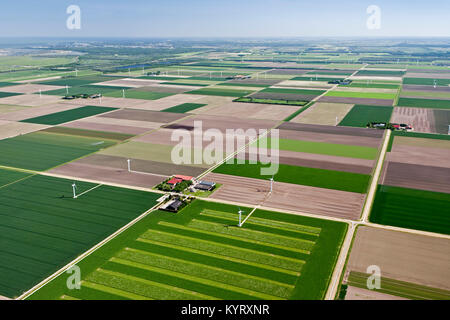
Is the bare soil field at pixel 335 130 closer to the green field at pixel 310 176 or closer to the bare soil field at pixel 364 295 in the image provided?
the green field at pixel 310 176

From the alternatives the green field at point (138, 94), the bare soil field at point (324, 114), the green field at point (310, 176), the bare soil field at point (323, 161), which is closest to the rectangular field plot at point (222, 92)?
the green field at point (138, 94)

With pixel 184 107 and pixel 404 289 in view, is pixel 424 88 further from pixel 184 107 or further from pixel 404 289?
pixel 404 289

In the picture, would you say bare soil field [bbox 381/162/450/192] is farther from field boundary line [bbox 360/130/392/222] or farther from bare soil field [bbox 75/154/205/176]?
bare soil field [bbox 75/154/205/176]

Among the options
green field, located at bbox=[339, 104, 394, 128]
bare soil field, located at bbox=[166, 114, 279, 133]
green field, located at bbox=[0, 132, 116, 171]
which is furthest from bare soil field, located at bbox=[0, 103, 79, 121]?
green field, located at bbox=[339, 104, 394, 128]

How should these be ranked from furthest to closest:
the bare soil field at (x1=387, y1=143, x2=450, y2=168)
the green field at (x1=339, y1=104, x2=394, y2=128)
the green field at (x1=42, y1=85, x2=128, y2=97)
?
the green field at (x1=42, y1=85, x2=128, y2=97) → the green field at (x1=339, y1=104, x2=394, y2=128) → the bare soil field at (x1=387, y1=143, x2=450, y2=168)
